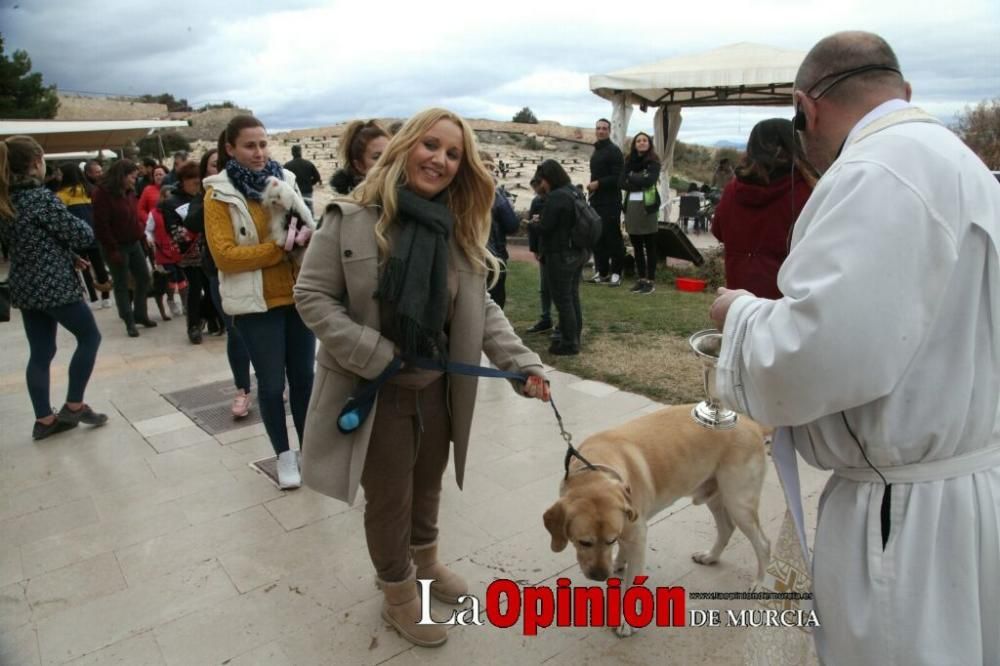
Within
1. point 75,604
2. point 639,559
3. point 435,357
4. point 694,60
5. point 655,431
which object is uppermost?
point 694,60

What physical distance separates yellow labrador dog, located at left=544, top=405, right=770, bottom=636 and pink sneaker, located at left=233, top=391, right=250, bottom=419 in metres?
3.32

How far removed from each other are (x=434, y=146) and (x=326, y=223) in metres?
0.49

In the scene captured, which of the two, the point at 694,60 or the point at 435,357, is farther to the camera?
the point at 694,60

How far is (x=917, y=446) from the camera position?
4.29 ft

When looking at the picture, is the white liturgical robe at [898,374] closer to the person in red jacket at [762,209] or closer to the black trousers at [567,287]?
the person in red jacket at [762,209]

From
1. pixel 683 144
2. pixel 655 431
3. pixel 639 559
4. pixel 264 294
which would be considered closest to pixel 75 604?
pixel 264 294

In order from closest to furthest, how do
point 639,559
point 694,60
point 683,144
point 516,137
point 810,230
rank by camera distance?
point 810,230 → point 639,559 → point 694,60 → point 683,144 → point 516,137

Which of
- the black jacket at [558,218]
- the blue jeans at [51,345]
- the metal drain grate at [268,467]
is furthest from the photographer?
the black jacket at [558,218]

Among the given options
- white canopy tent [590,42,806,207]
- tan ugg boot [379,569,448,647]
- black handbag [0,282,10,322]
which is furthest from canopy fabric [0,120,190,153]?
tan ugg boot [379,569,448,647]

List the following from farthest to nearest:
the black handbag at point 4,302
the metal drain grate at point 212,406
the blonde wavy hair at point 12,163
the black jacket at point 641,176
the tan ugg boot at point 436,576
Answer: the black jacket at point 641,176 → the metal drain grate at point 212,406 → the blonde wavy hair at point 12,163 → the black handbag at point 4,302 → the tan ugg boot at point 436,576

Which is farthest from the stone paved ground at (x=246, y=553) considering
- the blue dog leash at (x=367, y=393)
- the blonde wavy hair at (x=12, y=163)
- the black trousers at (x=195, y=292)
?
the black trousers at (x=195, y=292)

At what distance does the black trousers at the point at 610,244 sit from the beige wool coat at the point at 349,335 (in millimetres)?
7887

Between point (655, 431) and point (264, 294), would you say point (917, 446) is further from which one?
point (264, 294)

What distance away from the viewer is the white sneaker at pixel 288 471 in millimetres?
3951
